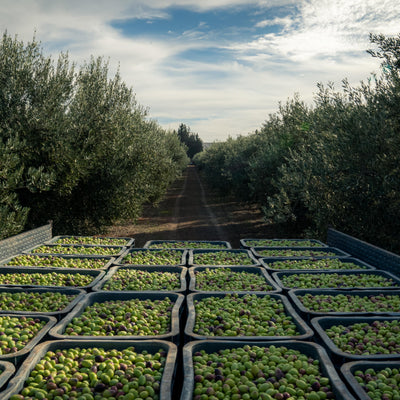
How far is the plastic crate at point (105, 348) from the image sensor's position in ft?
9.74

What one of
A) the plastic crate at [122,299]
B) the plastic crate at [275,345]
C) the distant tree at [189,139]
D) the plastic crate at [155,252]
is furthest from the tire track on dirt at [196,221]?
the distant tree at [189,139]

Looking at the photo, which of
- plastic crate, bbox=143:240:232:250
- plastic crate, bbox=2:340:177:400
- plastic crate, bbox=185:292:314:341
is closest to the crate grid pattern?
plastic crate, bbox=143:240:232:250

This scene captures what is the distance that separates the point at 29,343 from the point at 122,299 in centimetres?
152

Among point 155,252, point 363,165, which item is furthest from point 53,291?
point 363,165

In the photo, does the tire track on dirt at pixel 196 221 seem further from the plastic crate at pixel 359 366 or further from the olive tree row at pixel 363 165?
the plastic crate at pixel 359 366

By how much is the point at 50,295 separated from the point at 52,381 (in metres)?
2.15

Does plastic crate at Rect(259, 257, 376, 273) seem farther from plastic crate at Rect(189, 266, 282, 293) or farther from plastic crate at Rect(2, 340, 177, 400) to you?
plastic crate at Rect(2, 340, 177, 400)

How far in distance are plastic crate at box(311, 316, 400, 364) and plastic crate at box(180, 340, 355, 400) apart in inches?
5.9

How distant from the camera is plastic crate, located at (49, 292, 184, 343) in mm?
3770

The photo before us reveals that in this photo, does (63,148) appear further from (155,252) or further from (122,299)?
(122,299)

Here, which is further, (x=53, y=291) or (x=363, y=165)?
(x=363, y=165)

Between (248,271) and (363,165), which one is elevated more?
(363,165)

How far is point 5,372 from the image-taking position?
309 cm

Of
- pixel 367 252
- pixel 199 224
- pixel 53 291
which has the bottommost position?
pixel 199 224
